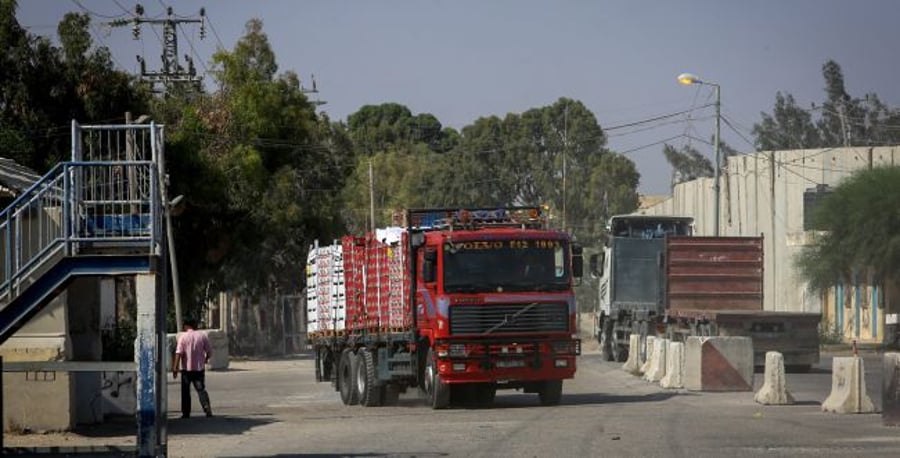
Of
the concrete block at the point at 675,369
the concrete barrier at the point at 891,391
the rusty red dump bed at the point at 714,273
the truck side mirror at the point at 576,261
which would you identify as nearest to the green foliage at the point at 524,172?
the rusty red dump bed at the point at 714,273

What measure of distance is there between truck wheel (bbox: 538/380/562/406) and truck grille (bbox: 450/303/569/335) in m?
1.04

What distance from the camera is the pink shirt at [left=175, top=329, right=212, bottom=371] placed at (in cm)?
2625

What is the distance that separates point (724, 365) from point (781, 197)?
115 feet

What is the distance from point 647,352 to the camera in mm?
35562

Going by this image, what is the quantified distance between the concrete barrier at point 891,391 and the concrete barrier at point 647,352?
42.0ft

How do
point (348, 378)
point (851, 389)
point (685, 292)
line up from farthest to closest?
point (685, 292), point (348, 378), point (851, 389)

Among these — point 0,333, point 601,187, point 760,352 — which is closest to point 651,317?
point 760,352

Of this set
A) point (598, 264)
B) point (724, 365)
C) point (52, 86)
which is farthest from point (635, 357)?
point (52, 86)

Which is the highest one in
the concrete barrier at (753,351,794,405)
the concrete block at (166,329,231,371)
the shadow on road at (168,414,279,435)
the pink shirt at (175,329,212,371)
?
the pink shirt at (175,329,212,371)

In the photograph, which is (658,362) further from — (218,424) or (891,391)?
(891,391)

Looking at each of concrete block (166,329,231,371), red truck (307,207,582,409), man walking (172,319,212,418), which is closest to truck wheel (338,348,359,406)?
red truck (307,207,582,409)

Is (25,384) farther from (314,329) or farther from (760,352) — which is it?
(760,352)

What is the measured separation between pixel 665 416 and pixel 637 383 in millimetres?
9538

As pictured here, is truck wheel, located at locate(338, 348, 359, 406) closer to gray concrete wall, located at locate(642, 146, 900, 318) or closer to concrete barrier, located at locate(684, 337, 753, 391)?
concrete barrier, located at locate(684, 337, 753, 391)
